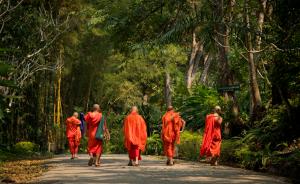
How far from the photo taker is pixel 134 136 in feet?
55.1

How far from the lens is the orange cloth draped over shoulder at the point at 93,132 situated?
1633 cm

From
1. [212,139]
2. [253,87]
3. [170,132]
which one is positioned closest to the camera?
[170,132]

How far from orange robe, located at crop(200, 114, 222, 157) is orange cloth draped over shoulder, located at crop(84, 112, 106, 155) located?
10.5ft

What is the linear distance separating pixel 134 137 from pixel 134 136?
0.03 metres

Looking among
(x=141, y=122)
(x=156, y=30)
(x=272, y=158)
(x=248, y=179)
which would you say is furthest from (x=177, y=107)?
(x=248, y=179)

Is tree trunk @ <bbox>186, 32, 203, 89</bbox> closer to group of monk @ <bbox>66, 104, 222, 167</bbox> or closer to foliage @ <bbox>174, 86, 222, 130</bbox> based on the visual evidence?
foliage @ <bbox>174, 86, 222, 130</bbox>

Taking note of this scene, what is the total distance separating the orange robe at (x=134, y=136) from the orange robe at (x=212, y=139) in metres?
1.93

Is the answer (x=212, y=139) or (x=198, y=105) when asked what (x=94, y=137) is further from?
(x=198, y=105)

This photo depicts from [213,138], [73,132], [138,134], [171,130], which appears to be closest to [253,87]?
[213,138]

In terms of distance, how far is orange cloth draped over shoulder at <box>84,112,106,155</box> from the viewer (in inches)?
643

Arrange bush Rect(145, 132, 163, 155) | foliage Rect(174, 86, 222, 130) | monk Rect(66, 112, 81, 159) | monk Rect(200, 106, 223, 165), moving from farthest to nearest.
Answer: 1. bush Rect(145, 132, 163, 155)
2. foliage Rect(174, 86, 222, 130)
3. monk Rect(66, 112, 81, 159)
4. monk Rect(200, 106, 223, 165)

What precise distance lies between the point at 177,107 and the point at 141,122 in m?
11.2

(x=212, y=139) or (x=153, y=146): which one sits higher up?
(x=212, y=139)

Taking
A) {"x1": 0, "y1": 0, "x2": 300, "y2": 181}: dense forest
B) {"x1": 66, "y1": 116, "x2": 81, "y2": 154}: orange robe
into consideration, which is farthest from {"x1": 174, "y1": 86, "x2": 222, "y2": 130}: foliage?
{"x1": 66, "y1": 116, "x2": 81, "y2": 154}: orange robe
